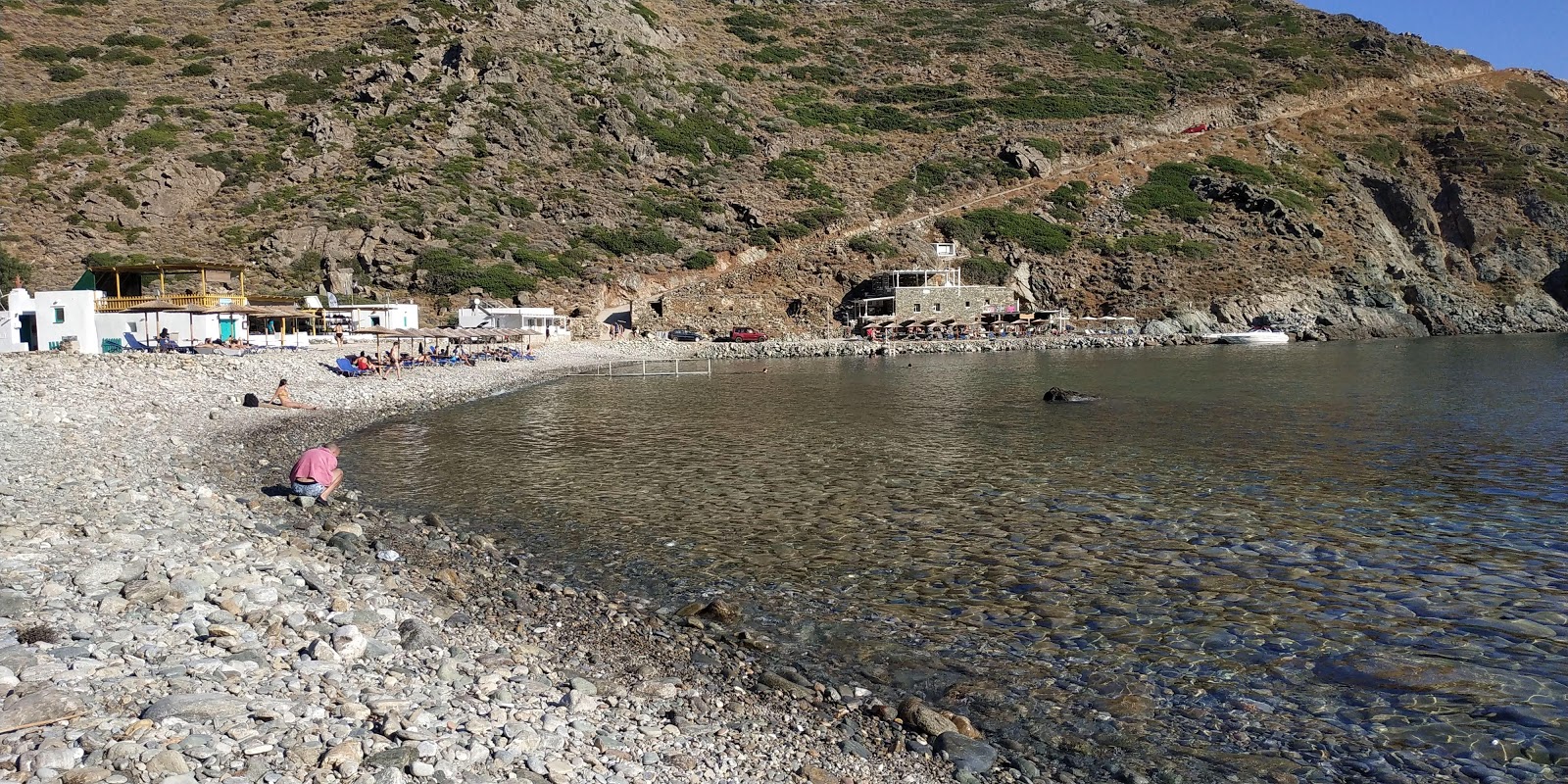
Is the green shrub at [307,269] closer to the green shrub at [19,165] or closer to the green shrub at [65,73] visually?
the green shrub at [19,165]

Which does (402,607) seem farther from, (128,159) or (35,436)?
(128,159)

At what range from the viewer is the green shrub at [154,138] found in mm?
69000

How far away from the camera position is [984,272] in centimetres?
7756

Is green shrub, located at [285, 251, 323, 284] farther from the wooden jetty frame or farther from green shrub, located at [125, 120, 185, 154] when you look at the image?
the wooden jetty frame

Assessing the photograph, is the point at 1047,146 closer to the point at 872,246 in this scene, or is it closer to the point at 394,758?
the point at 872,246

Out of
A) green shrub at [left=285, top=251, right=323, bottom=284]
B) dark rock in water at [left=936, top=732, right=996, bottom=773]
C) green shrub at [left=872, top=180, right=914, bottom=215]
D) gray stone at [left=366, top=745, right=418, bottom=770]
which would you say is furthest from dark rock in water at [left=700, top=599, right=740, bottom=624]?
green shrub at [left=872, top=180, right=914, bottom=215]

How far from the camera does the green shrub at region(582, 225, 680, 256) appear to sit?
2758 inches

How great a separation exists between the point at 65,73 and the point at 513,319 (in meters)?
58.7

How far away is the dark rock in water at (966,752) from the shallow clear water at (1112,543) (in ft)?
1.65

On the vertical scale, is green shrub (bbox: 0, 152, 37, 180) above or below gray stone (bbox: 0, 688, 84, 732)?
above

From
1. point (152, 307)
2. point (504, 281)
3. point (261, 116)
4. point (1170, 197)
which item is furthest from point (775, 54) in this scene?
point (152, 307)

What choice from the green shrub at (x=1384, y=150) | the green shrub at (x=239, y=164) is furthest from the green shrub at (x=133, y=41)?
the green shrub at (x=1384, y=150)

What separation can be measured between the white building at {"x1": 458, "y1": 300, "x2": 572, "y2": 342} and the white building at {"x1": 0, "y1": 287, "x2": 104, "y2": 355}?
19587mm

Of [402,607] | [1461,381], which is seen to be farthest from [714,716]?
[1461,381]
